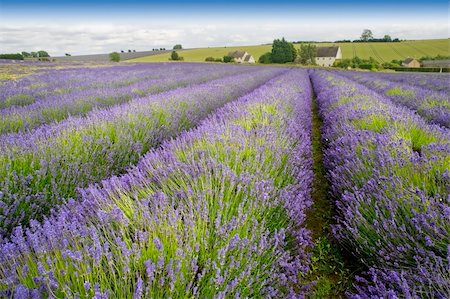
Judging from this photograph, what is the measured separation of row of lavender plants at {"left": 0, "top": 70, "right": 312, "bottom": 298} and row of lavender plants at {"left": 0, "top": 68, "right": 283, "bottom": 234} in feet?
1.23

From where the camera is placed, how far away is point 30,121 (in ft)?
14.4

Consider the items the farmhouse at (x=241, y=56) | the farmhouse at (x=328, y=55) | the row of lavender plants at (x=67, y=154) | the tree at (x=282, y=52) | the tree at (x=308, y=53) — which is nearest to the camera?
the row of lavender plants at (x=67, y=154)

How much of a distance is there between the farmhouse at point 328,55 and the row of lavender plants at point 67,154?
63.6m

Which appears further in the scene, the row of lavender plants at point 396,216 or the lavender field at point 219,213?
the row of lavender plants at point 396,216

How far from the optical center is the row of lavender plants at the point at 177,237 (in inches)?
47.2

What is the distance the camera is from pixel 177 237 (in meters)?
1.43

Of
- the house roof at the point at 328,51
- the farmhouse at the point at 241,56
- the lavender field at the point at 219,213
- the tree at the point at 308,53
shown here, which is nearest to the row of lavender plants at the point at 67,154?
the lavender field at the point at 219,213

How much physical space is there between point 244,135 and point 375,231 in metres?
1.44

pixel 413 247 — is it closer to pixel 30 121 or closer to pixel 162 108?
pixel 162 108

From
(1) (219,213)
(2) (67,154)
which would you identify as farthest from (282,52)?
(1) (219,213)

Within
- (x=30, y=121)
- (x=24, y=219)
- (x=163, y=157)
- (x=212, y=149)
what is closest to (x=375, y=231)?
(x=212, y=149)

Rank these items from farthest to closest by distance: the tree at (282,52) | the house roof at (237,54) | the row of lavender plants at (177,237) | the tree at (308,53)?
the house roof at (237,54) → the tree at (282,52) → the tree at (308,53) → the row of lavender plants at (177,237)

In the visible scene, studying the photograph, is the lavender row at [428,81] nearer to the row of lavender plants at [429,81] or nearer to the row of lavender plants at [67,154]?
the row of lavender plants at [429,81]

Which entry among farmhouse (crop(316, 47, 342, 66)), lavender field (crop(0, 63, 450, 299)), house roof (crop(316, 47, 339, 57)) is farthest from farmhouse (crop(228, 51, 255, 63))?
lavender field (crop(0, 63, 450, 299))
